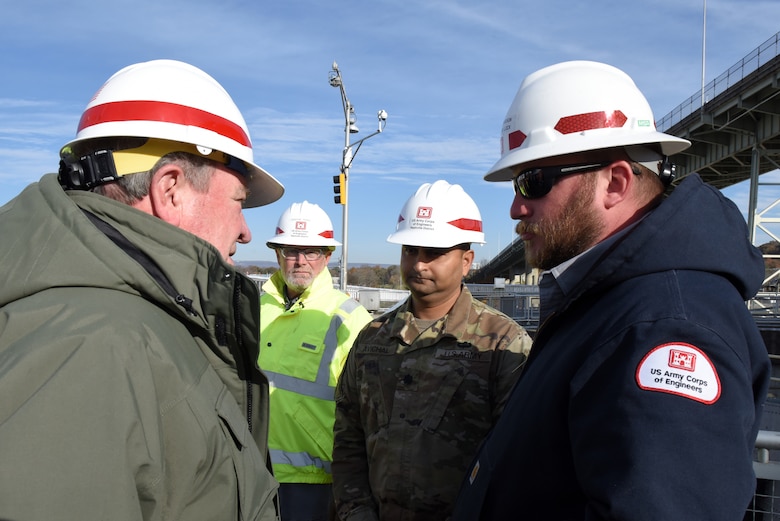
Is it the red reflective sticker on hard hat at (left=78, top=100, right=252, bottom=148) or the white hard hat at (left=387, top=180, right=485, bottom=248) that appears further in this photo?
the white hard hat at (left=387, top=180, right=485, bottom=248)

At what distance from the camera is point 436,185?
3.75 meters

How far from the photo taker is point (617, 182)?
1.92 metres

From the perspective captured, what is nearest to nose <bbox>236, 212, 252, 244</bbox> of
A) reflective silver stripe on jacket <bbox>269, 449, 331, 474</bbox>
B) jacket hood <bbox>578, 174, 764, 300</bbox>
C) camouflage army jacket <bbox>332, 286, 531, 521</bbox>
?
camouflage army jacket <bbox>332, 286, 531, 521</bbox>

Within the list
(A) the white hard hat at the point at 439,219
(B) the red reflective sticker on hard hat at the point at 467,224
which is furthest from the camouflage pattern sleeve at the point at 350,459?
(B) the red reflective sticker on hard hat at the point at 467,224

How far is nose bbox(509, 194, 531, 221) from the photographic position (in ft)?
6.77

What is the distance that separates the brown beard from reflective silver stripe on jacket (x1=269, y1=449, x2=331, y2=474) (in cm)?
242

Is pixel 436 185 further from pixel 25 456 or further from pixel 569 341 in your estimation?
pixel 25 456

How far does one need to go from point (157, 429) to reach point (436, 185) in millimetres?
2728

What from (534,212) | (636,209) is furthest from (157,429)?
(636,209)

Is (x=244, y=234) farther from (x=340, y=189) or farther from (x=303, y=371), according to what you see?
(x=340, y=189)

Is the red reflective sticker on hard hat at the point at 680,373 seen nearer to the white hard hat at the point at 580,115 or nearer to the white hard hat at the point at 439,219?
the white hard hat at the point at 580,115

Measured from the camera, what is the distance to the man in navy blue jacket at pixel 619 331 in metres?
1.26

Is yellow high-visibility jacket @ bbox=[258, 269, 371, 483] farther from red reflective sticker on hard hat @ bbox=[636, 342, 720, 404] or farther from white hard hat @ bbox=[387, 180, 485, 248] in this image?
red reflective sticker on hard hat @ bbox=[636, 342, 720, 404]

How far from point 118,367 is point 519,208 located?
1.45 meters
